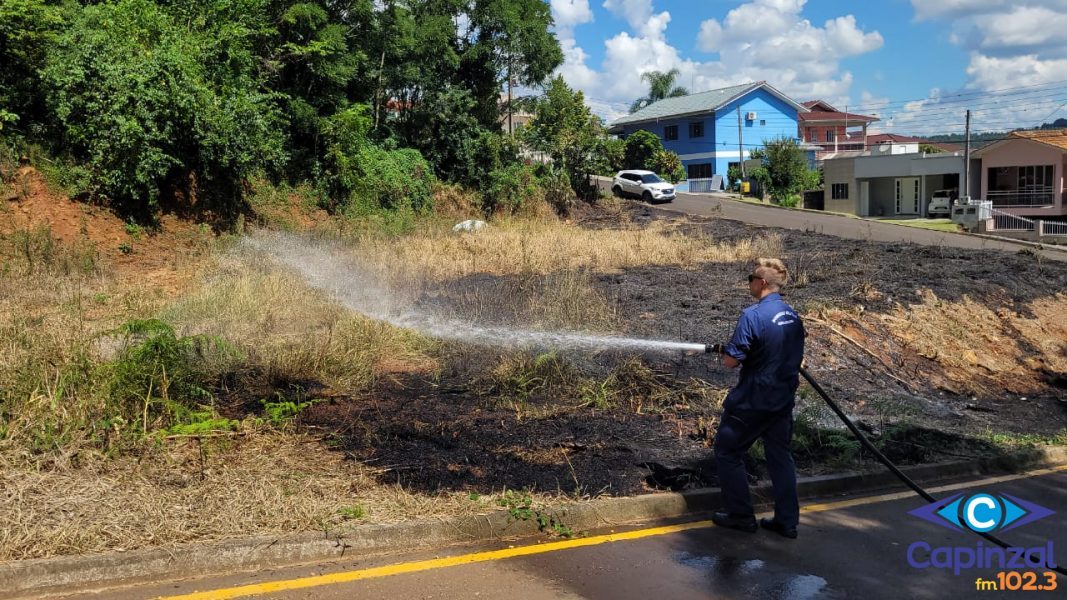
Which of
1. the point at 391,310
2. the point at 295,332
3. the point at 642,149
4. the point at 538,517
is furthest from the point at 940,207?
the point at 538,517

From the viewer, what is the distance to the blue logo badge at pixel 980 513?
218 inches

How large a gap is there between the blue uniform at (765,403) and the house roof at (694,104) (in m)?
57.5

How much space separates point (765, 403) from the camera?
5188 mm

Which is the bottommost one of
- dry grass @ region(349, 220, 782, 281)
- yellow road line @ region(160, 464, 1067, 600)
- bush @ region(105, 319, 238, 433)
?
yellow road line @ region(160, 464, 1067, 600)

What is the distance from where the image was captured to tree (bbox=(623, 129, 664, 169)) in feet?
182

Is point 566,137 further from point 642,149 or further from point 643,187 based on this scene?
point 642,149

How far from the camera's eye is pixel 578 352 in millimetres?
9227

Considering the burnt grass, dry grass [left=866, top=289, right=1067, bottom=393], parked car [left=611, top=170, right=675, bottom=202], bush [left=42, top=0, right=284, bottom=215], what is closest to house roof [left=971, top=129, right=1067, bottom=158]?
parked car [left=611, top=170, right=675, bottom=202]

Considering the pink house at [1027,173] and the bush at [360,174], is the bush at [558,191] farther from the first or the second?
the pink house at [1027,173]

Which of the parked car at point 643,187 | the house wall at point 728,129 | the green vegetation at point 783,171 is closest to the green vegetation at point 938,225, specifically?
the green vegetation at point 783,171

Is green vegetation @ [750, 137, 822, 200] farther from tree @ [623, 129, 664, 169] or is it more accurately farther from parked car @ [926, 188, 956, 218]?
parked car @ [926, 188, 956, 218]

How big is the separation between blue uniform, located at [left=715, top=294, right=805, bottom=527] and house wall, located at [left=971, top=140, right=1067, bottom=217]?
151 ft

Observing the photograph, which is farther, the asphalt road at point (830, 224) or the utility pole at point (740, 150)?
the utility pole at point (740, 150)

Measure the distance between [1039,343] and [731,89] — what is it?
52936mm
